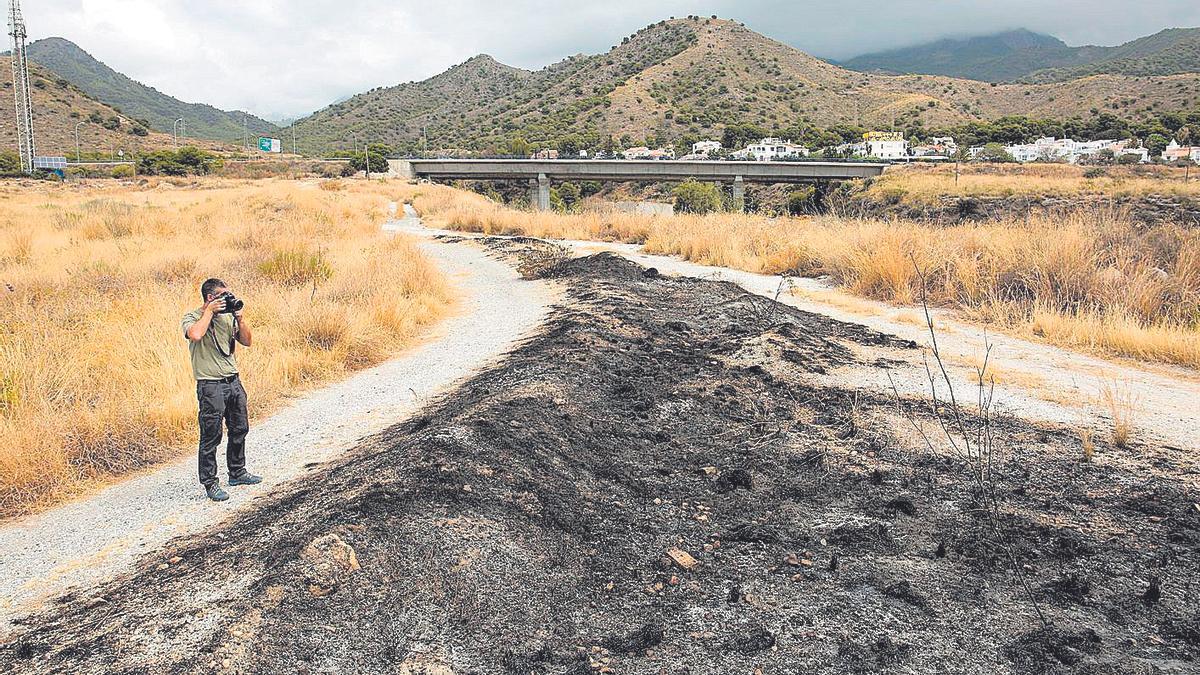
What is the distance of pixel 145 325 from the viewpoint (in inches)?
341

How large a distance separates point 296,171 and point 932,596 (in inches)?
3030

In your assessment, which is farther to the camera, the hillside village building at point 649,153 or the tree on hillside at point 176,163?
the hillside village building at point 649,153

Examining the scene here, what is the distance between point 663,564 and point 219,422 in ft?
9.98

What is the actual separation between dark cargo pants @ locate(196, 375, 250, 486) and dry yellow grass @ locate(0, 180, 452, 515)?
1.06 m

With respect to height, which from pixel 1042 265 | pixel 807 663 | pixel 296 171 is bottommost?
pixel 807 663

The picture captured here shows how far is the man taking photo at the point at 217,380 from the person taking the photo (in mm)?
4734

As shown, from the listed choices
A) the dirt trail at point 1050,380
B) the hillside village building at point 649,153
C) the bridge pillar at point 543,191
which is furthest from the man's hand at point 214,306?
the hillside village building at point 649,153

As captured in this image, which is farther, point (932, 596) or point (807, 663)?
point (932, 596)

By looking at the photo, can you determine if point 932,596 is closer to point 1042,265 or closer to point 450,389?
point 450,389

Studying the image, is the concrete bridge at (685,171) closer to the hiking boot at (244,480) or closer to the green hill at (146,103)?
the hiking boot at (244,480)

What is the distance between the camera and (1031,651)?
9.71 feet

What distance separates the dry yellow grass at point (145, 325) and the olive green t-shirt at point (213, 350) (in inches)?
49.7

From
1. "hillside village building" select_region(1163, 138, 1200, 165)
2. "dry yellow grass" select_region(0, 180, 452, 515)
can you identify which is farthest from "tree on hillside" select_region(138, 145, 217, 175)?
"hillside village building" select_region(1163, 138, 1200, 165)

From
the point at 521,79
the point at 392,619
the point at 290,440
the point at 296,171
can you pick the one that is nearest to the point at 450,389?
the point at 290,440
